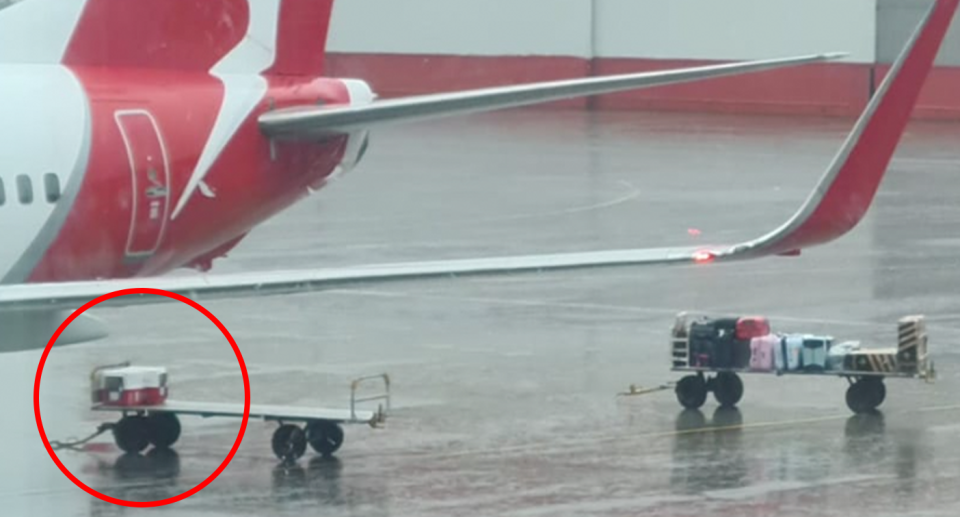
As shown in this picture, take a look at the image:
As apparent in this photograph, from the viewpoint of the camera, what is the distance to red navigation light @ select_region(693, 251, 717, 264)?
11.4 m

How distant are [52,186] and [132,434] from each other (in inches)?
69.2

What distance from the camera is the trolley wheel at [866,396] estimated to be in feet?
54.3

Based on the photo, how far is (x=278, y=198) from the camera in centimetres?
1773

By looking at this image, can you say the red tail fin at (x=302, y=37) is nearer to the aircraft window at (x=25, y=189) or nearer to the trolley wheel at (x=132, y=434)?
the aircraft window at (x=25, y=189)

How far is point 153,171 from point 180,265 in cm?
114

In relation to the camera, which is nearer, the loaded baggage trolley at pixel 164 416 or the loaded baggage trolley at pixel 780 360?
the loaded baggage trolley at pixel 164 416

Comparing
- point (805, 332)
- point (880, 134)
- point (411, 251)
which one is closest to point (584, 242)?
point (411, 251)

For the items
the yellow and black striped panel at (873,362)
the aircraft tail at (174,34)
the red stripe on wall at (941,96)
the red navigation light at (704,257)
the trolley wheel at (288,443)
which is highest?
the red stripe on wall at (941,96)

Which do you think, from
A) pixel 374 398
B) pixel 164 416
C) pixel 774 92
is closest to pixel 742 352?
pixel 374 398

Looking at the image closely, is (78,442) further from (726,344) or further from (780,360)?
(780,360)

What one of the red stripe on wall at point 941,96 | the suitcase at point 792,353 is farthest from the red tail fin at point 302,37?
the red stripe on wall at point 941,96

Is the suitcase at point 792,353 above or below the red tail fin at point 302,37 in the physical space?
below

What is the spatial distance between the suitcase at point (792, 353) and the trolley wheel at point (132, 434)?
4483mm

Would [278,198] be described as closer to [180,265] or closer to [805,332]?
[180,265]
